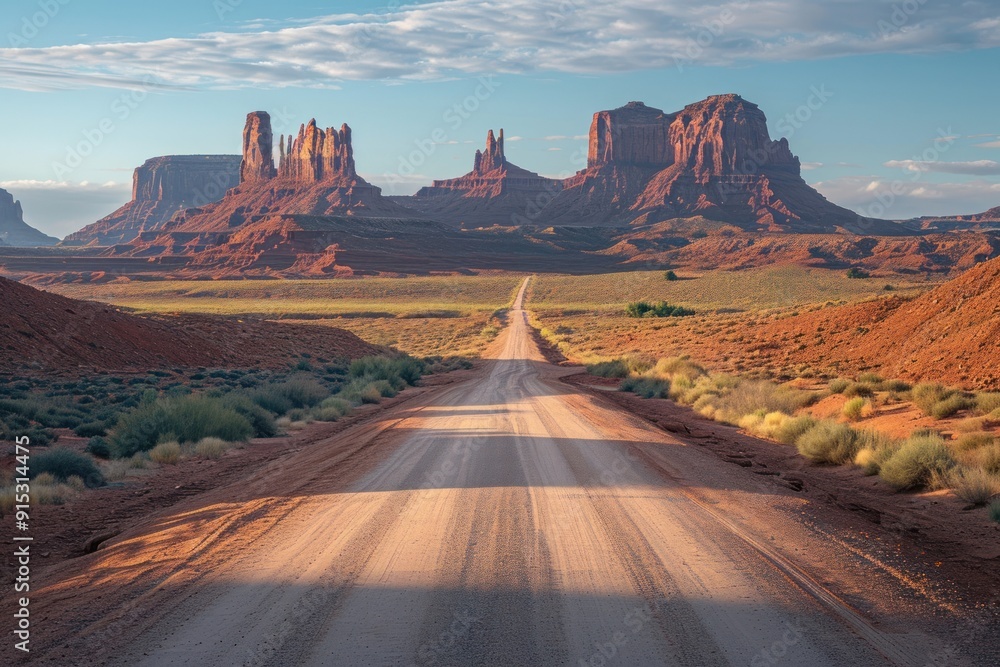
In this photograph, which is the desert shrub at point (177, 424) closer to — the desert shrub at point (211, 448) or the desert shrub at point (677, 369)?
the desert shrub at point (211, 448)

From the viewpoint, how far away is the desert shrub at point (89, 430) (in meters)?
16.3

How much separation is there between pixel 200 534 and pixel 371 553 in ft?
7.22

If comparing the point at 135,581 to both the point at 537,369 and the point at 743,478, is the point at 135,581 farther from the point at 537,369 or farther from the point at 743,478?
the point at 537,369

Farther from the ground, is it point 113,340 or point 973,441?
point 113,340

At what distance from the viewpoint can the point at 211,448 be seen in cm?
1480

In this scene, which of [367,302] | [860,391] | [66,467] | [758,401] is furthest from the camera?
[367,302]

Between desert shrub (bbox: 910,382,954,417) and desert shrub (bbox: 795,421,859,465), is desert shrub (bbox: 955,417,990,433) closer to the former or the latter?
desert shrub (bbox: 910,382,954,417)

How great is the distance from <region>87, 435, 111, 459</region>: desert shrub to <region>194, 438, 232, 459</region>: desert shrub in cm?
146

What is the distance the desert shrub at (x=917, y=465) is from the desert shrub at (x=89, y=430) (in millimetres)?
14275

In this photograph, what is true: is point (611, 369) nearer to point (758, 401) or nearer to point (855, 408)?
point (758, 401)

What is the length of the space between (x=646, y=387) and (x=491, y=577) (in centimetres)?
2058

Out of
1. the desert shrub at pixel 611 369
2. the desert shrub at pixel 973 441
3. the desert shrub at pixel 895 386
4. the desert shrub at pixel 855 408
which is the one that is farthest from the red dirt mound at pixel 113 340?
the desert shrub at pixel 973 441

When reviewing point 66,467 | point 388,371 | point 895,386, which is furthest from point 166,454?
point 388,371

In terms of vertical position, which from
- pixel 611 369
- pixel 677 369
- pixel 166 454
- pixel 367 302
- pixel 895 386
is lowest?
pixel 611 369
